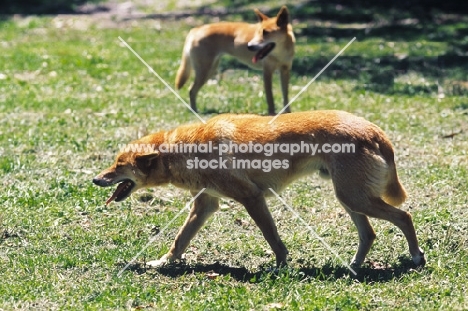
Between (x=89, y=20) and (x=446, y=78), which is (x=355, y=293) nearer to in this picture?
(x=446, y=78)

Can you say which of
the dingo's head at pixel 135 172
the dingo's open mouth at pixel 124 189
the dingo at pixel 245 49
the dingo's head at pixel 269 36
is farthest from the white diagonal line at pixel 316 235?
the dingo's head at pixel 269 36

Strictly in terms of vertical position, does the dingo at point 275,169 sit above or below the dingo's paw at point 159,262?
above

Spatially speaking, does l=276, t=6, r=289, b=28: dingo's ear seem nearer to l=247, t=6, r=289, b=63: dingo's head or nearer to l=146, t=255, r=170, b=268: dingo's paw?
l=247, t=6, r=289, b=63: dingo's head

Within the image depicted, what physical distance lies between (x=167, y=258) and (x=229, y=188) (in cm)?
79

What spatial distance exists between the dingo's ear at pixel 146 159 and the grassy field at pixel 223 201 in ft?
2.45

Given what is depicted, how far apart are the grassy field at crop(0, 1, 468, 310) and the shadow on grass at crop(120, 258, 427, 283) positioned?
0.06 feet

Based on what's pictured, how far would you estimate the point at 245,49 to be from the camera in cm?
1202

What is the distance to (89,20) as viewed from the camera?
20.0m

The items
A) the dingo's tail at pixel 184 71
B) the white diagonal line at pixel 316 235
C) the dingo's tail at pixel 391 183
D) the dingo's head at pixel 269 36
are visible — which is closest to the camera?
the dingo's tail at pixel 391 183

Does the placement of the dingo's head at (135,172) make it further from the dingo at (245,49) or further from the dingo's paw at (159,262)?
the dingo at (245,49)

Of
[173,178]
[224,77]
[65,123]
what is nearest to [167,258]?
[173,178]

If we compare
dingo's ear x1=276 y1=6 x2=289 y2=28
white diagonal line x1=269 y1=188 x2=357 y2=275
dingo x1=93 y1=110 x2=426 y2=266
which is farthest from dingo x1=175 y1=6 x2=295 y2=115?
dingo x1=93 y1=110 x2=426 y2=266

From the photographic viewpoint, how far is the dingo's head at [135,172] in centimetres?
627

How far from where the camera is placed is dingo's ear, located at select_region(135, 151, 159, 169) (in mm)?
6227
